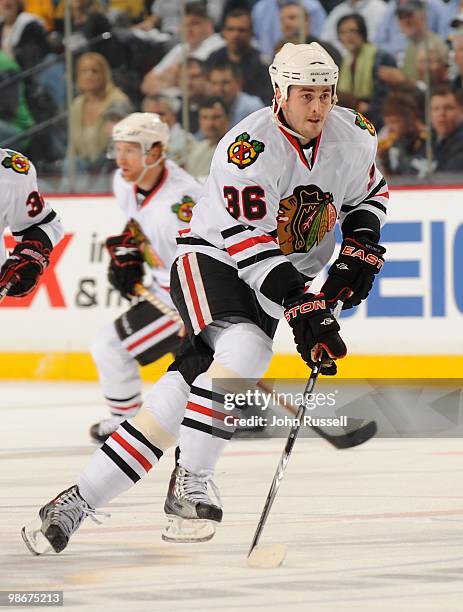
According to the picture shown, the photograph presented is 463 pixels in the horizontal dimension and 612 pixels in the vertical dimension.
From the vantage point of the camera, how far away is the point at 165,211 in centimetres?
590

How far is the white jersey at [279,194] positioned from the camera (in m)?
3.38

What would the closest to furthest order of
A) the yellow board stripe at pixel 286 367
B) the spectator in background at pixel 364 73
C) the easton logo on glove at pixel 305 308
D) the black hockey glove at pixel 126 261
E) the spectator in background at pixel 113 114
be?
the easton logo on glove at pixel 305 308 → the black hockey glove at pixel 126 261 → the yellow board stripe at pixel 286 367 → the spectator in background at pixel 364 73 → the spectator in background at pixel 113 114

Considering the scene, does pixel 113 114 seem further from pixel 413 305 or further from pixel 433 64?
pixel 413 305

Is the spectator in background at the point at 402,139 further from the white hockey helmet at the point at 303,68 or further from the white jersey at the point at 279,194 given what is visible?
the white hockey helmet at the point at 303,68

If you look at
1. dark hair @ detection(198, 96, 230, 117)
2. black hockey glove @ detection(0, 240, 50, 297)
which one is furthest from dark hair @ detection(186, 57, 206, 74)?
black hockey glove @ detection(0, 240, 50, 297)

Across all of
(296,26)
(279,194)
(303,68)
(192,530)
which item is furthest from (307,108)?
(296,26)

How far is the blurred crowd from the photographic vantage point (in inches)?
301

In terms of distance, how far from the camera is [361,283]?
3.61 meters

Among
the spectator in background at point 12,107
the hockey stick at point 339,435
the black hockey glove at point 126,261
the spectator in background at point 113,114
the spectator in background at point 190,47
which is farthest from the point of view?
the spectator in background at point 12,107

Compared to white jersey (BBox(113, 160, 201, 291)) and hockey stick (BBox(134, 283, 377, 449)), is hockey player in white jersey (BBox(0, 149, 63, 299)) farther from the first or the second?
white jersey (BBox(113, 160, 201, 291))

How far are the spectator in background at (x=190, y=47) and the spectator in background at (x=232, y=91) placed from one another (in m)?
0.13

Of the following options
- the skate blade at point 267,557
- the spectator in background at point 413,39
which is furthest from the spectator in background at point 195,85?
the skate blade at point 267,557

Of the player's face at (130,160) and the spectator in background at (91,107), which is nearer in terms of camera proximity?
the player's face at (130,160)

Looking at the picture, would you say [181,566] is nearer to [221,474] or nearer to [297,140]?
[297,140]
